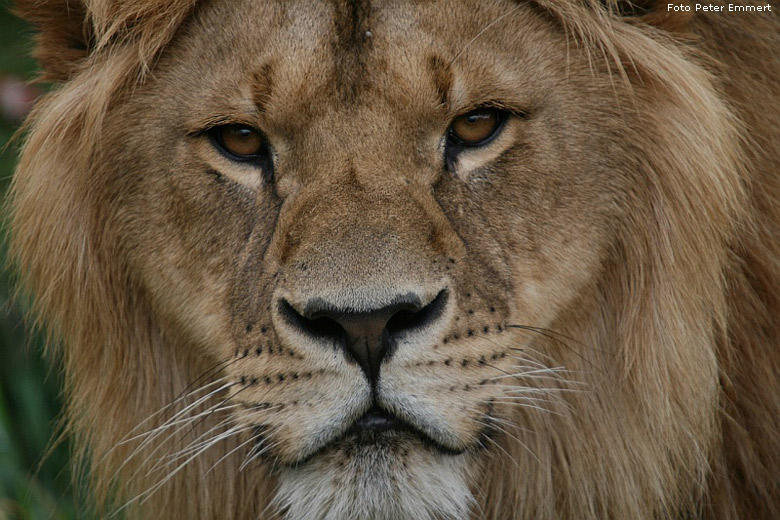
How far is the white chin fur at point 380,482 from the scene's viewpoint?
2.08 m

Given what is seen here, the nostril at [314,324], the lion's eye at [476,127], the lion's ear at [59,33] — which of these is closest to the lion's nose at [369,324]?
the nostril at [314,324]

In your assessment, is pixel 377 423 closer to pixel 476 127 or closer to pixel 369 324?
pixel 369 324

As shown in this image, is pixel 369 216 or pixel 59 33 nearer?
pixel 369 216

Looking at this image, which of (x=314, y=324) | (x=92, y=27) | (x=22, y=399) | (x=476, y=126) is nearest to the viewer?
(x=314, y=324)

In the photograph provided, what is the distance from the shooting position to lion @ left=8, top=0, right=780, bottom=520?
2.10 meters

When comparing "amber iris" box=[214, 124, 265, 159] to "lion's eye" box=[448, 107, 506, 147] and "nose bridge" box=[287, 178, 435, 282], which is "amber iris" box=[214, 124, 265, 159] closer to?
"nose bridge" box=[287, 178, 435, 282]

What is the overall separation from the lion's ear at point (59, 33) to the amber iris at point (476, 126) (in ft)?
3.40

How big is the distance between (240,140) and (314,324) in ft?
1.90

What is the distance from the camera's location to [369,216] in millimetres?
2131

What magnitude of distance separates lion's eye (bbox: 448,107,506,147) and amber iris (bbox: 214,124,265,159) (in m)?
0.47

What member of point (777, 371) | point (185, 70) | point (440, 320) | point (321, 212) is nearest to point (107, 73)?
point (185, 70)

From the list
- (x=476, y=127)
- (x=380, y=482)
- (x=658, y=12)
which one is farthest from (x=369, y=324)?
(x=658, y=12)

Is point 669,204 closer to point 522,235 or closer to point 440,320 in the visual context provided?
point 522,235

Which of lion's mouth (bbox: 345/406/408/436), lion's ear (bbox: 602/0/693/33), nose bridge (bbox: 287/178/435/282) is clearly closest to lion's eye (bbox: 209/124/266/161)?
nose bridge (bbox: 287/178/435/282)
